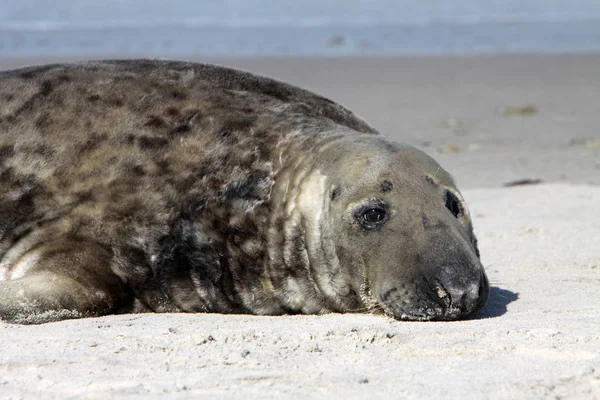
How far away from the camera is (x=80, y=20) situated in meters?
24.2

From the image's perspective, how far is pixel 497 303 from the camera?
444 cm

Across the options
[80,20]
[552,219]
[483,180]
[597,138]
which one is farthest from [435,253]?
[80,20]

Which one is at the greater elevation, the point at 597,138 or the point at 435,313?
the point at 435,313

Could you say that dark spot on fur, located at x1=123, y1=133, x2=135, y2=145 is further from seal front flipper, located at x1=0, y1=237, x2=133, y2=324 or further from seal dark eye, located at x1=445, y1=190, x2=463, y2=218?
seal dark eye, located at x1=445, y1=190, x2=463, y2=218

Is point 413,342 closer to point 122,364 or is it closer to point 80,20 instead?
point 122,364

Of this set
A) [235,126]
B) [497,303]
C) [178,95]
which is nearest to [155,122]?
[178,95]

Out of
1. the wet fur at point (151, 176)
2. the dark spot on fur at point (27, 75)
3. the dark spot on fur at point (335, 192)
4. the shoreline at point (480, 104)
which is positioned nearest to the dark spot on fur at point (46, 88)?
the wet fur at point (151, 176)

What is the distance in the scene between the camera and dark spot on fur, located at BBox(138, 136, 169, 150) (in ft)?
14.9

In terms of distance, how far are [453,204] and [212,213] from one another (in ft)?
3.23

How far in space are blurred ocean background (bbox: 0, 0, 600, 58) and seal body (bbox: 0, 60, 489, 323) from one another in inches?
521

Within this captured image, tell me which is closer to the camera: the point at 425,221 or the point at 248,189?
the point at 425,221

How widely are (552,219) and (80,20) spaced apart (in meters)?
19.3

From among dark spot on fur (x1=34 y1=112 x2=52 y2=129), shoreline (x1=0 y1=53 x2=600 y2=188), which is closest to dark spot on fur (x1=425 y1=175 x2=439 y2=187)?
dark spot on fur (x1=34 y1=112 x2=52 y2=129)

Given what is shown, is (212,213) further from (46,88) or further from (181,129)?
(46,88)
